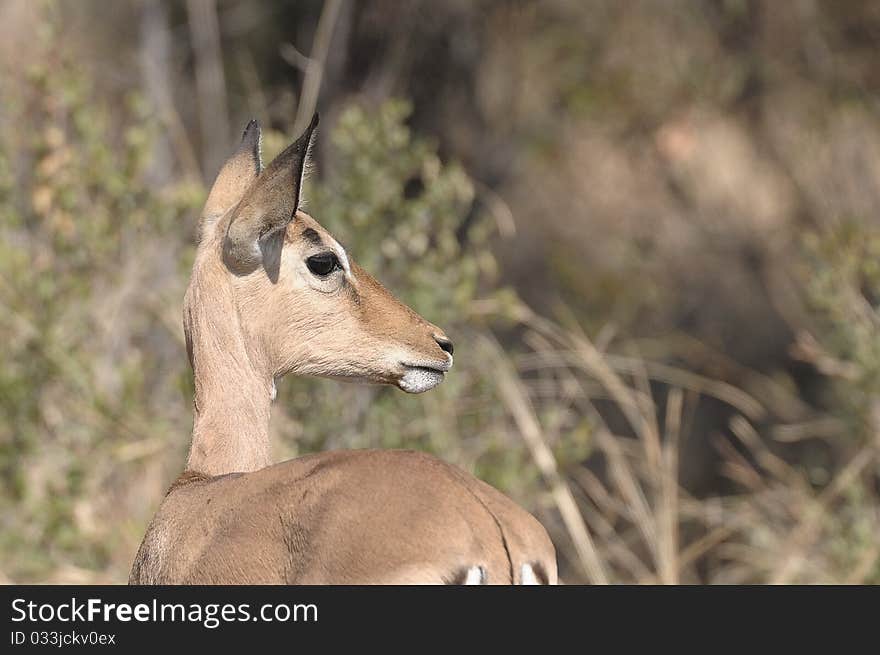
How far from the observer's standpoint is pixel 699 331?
1477 centimetres

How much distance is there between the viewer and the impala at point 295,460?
10.4 feet

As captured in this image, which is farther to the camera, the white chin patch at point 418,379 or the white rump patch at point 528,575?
the white chin patch at point 418,379

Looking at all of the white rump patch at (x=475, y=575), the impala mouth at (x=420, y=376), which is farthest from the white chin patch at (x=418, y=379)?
the white rump patch at (x=475, y=575)

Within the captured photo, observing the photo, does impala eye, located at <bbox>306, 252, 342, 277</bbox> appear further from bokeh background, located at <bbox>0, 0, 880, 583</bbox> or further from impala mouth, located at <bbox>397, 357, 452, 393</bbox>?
Result: bokeh background, located at <bbox>0, 0, 880, 583</bbox>

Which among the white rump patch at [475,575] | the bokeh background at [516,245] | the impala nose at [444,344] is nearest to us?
the white rump patch at [475,575]

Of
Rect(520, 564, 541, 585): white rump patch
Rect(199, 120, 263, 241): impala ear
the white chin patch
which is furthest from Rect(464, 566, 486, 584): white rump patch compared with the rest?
Rect(199, 120, 263, 241): impala ear

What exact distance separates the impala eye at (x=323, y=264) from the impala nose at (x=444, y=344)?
0.37 m

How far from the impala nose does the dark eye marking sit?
0.45 m

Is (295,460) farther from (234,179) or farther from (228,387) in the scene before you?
(234,179)

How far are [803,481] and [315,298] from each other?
488cm

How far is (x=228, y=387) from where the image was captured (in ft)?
14.6

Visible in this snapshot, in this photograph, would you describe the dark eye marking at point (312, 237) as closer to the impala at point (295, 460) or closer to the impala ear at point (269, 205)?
the impala at point (295, 460)

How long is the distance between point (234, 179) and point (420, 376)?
1010mm
